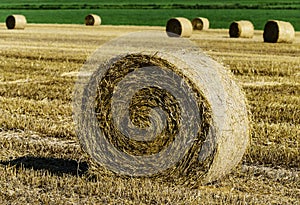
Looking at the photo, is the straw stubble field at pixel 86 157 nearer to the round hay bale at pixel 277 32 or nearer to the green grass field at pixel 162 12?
the round hay bale at pixel 277 32

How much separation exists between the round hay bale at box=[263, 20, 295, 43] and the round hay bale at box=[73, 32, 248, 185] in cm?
1766

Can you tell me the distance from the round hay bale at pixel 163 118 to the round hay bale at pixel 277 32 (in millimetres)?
17663

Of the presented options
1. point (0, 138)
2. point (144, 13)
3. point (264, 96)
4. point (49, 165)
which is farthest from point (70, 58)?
point (144, 13)

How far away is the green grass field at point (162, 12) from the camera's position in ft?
149

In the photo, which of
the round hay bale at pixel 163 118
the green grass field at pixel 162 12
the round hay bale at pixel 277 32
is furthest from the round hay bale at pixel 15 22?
the round hay bale at pixel 163 118

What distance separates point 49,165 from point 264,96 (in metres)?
5.47

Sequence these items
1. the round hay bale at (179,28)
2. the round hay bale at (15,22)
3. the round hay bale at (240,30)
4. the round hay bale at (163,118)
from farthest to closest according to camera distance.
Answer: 1. the round hay bale at (15,22)
2. the round hay bale at (240,30)
3. the round hay bale at (179,28)
4. the round hay bale at (163,118)

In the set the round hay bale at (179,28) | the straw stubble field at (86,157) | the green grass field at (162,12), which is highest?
the straw stubble field at (86,157)

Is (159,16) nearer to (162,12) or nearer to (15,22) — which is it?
(162,12)

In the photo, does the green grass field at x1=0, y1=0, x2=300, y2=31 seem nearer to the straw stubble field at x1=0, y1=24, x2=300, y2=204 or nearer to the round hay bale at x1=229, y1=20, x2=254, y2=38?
the round hay bale at x1=229, y1=20, x2=254, y2=38

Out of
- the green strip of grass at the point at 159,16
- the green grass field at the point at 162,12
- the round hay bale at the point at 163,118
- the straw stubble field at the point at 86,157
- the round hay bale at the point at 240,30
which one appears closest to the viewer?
the straw stubble field at the point at 86,157

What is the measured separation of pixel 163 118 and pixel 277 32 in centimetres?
1834

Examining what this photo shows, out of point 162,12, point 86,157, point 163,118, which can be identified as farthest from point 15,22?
point 163,118

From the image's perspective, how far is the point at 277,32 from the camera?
928 inches
